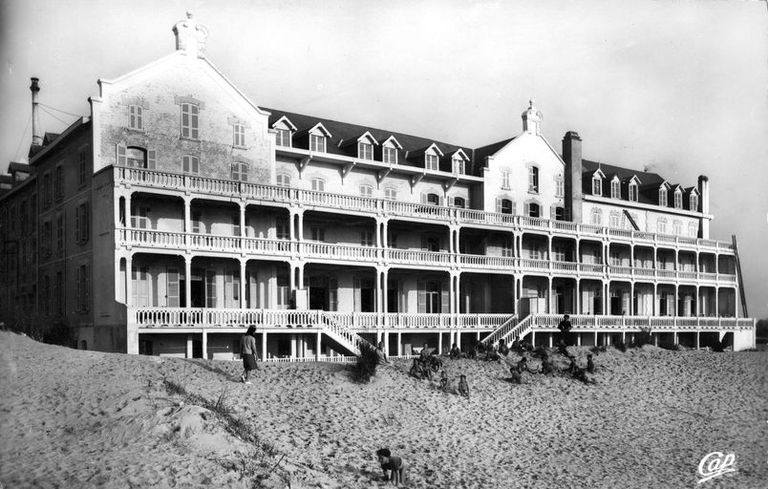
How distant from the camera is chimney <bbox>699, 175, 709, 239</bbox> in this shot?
55.6m

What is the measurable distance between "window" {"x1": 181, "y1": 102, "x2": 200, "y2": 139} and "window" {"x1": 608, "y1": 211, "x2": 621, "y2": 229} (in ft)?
94.7

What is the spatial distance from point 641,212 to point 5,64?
44767mm

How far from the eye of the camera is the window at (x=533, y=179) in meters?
46.1

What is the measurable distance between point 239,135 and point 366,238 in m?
Result: 8.57

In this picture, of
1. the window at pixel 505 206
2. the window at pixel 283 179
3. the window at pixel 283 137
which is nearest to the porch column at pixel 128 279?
the window at pixel 283 179

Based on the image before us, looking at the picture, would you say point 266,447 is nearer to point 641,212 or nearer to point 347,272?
point 347,272

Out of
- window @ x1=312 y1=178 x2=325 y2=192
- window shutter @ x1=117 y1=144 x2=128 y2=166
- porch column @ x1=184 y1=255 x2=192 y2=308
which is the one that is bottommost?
porch column @ x1=184 y1=255 x2=192 y2=308

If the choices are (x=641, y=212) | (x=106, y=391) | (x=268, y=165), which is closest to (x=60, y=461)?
(x=106, y=391)

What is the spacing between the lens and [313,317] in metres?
31.3

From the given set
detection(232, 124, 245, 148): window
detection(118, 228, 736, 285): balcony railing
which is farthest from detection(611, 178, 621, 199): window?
detection(232, 124, 245, 148): window

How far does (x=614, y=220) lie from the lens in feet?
165

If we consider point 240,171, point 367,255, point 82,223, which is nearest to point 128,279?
point 82,223

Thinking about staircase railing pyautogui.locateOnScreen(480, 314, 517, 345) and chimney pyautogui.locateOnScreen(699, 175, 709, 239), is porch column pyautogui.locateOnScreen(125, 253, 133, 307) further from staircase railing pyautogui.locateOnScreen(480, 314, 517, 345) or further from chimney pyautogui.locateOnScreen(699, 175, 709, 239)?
chimney pyautogui.locateOnScreen(699, 175, 709, 239)

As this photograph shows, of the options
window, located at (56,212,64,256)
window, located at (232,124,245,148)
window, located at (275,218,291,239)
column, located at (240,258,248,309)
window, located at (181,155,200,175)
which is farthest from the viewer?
window, located at (275,218,291,239)
